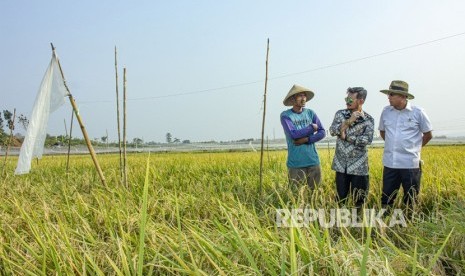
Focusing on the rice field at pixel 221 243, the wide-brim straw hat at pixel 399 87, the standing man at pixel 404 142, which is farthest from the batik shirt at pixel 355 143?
the rice field at pixel 221 243

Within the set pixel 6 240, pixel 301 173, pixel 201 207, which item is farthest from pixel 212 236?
pixel 301 173

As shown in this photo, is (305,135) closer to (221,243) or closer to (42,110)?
(221,243)

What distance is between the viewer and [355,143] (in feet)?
11.8

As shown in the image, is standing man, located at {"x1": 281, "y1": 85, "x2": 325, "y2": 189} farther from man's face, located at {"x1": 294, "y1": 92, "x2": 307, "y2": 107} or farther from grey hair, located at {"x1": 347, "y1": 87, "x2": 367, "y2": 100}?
grey hair, located at {"x1": 347, "y1": 87, "x2": 367, "y2": 100}

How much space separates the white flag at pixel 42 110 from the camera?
150 inches

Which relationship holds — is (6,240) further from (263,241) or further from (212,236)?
(263,241)

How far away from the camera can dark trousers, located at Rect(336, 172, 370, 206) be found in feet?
11.9

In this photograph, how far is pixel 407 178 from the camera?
353 centimetres

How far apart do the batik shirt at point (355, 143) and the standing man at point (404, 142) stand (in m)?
0.22

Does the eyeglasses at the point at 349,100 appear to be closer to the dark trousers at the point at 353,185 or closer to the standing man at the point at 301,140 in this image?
the standing man at the point at 301,140

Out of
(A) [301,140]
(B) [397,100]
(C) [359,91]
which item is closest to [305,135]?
(A) [301,140]

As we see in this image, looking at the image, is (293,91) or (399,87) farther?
(293,91)

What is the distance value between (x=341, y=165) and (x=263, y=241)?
6.49 feet

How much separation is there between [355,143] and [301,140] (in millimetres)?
528
